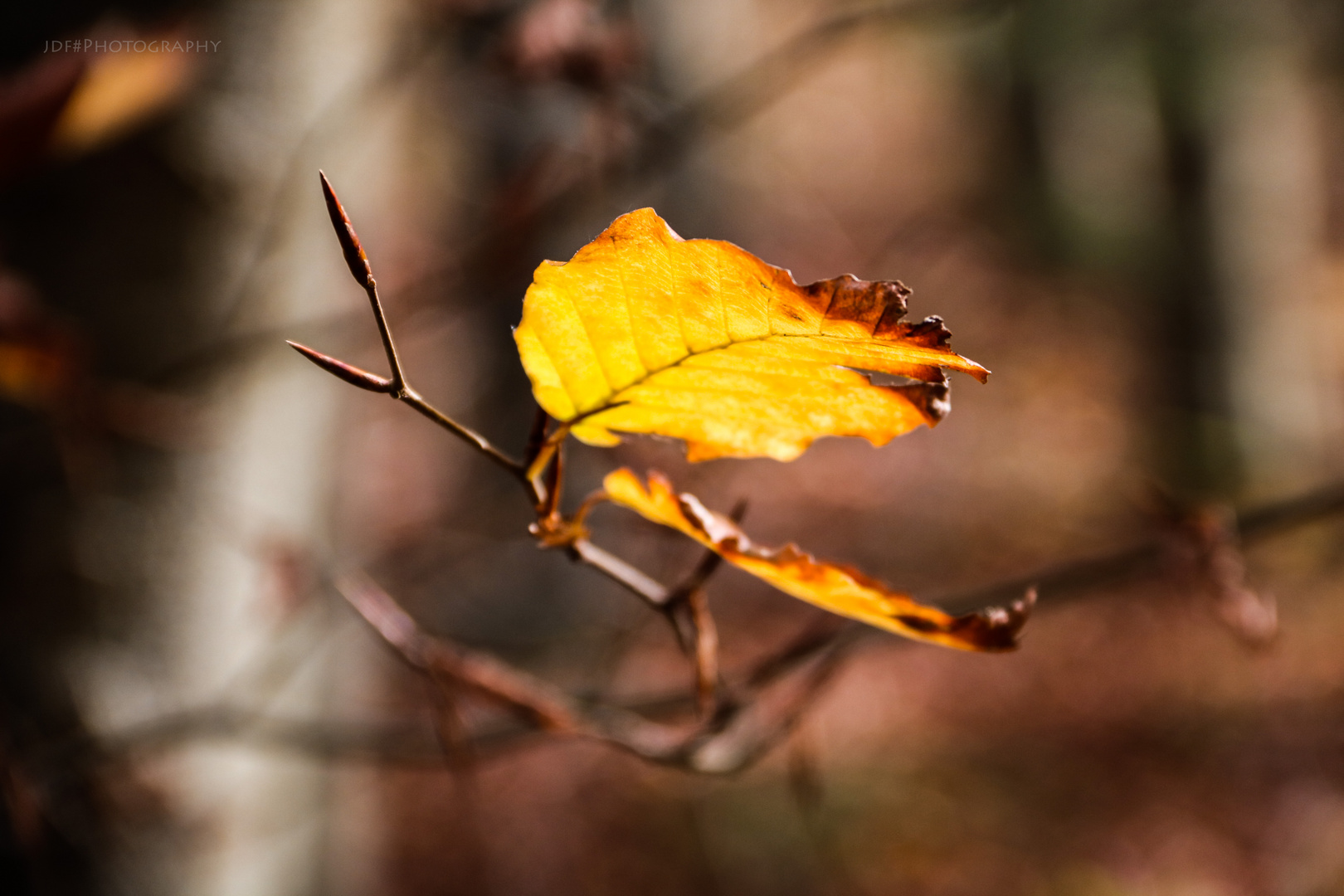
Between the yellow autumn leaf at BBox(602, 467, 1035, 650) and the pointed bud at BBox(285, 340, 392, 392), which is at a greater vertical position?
the pointed bud at BBox(285, 340, 392, 392)

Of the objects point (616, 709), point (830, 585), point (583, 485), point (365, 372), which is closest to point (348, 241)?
point (365, 372)

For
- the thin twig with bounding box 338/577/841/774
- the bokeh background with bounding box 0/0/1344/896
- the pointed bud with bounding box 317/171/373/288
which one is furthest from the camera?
the bokeh background with bounding box 0/0/1344/896

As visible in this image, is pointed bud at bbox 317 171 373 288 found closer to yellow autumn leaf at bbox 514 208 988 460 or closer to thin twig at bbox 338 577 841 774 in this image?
yellow autumn leaf at bbox 514 208 988 460

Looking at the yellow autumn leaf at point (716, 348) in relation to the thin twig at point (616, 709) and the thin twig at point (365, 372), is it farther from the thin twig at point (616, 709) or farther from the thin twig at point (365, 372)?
the thin twig at point (616, 709)

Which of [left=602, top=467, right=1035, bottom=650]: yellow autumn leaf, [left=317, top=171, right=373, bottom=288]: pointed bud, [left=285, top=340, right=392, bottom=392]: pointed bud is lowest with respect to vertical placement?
[left=602, top=467, right=1035, bottom=650]: yellow autumn leaf

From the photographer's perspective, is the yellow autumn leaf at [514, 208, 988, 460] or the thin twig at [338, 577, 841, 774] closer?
the yellow autumn leaf at [514, 208, 988, 460]

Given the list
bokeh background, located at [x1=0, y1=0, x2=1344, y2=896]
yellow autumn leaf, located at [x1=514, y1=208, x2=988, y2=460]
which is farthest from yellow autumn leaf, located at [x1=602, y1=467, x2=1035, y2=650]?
bokeh background, located at [x1=0, y1=0, x2=1344, y2=896]

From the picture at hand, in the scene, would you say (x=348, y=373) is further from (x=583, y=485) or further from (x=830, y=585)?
(x=583, y=485)

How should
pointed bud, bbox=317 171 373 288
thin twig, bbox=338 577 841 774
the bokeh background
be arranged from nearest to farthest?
pointed bud, bbox=317 171 373 288
thin twig, bbox=338 577 841 774
the bokeh background
